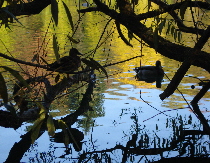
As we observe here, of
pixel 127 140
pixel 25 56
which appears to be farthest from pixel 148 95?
pixel 25 56

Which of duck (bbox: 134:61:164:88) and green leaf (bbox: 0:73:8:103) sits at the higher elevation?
green leaf (bbox: 0:73:8:103)

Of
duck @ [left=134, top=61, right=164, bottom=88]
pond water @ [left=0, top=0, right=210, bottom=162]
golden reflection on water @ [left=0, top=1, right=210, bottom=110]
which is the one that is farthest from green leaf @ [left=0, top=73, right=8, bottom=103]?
duck @ [left=134, top=61, right=164, bottom=88]

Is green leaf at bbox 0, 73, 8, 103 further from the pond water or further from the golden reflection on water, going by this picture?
the golden reflection on water

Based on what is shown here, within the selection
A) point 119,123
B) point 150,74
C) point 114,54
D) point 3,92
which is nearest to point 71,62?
point 119,123

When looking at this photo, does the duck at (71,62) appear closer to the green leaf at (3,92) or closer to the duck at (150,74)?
Answer: the green leaf at (3,92)

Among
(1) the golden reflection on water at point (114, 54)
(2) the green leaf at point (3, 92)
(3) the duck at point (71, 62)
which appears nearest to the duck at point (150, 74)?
(1) the golden reflection on water at point (114, 54)

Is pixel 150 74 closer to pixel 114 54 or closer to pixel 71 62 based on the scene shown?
pixel 114 54

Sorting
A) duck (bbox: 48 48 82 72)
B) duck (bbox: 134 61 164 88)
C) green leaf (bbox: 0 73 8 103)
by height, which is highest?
green leaf (bbox: 0 73 8 103)

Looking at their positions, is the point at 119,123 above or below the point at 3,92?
below

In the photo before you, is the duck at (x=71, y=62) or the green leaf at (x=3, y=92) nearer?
the green leaf at (x=3, y=92)

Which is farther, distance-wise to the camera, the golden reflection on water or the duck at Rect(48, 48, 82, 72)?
the golden reflection on water

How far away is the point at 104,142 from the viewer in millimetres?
4277

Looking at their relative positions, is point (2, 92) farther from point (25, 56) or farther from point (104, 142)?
point (25, 56)

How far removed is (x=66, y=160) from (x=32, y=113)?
29.6 inches
